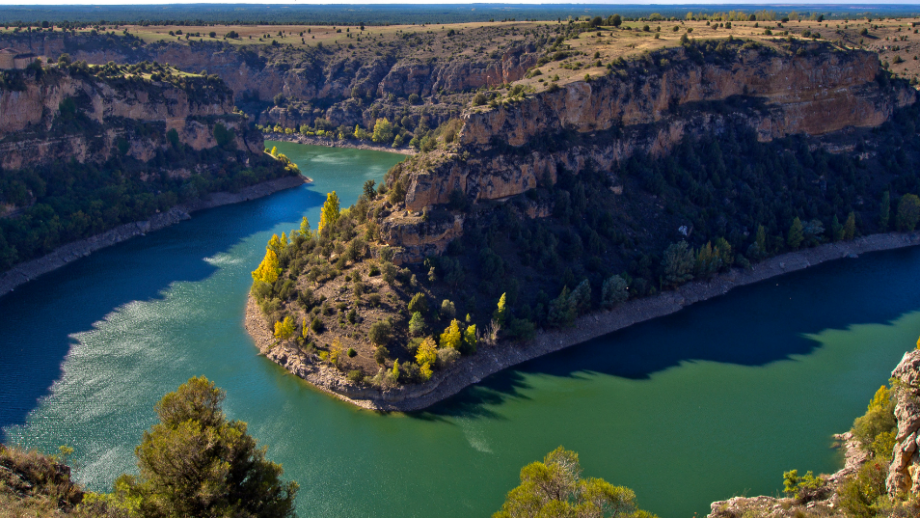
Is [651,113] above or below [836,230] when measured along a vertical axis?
above

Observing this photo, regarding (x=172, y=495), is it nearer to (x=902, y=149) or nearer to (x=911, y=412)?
(x=911, y=412)

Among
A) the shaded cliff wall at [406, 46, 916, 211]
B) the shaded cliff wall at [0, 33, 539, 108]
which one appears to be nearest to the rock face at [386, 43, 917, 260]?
the shaded cliff wall at [406, 46, 916, 211]

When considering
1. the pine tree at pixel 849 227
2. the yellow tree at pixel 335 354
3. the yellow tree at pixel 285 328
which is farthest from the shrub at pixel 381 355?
the pine tree at pixel 849 227

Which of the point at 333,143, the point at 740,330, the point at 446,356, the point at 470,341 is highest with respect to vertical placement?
the point at 333,143

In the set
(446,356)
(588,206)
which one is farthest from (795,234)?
(446,356)

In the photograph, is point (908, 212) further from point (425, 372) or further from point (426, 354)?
point (425, 372)

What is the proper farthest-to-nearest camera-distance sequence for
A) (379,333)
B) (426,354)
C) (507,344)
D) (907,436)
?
1. (507,344)
2. (379,333)
3. (426,354)
4. (907,436)

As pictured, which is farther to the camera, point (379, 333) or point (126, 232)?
point (126, 232)
